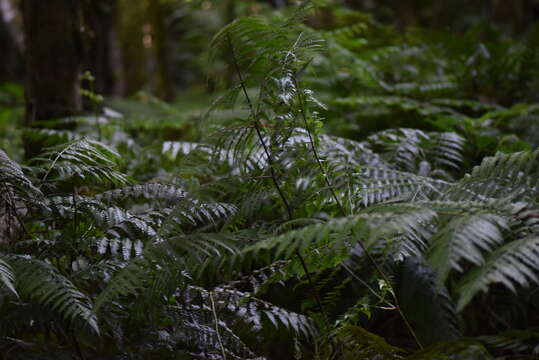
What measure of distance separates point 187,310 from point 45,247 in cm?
47

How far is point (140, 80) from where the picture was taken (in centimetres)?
898

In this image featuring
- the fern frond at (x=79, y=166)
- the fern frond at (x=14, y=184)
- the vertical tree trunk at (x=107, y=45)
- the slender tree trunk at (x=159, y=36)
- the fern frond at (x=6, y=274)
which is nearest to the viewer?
the fern frond at (x=6, y=274)

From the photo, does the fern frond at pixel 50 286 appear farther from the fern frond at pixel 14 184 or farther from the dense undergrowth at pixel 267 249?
the fern frond at pixel 14 184

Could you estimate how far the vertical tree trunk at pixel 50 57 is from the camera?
2.51 metres

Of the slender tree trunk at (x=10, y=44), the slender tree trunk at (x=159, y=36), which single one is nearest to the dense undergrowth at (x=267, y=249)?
the slender tree trunk at (x=159, y=36)

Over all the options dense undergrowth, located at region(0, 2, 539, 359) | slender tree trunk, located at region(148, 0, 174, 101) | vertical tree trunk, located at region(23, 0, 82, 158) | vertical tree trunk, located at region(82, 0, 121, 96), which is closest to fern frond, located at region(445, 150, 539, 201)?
dense undergrowth, located at region(0, 2, 539, 359)

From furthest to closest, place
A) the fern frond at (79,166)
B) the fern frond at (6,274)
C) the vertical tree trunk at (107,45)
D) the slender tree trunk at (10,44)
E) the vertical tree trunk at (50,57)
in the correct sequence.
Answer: the slender tree trunk at (10,44) → the vertical tree trunk at (107,45) → the vertical tree trunk at (50,57) → the fern frond at (79,166) → the fern frond at (6,274)

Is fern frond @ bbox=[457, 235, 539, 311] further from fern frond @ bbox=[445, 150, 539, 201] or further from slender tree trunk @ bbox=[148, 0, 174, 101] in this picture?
slender tree trunk @ bbox=[148, 0, 174, 101]

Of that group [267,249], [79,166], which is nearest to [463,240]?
[267,249]

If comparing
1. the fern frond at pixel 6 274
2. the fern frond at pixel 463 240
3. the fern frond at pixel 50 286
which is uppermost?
the fern frond at pixel 463 240

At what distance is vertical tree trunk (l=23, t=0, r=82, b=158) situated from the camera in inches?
99.0

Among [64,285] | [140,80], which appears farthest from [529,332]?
[140,80]

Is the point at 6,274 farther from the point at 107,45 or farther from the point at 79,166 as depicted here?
the point at 107,45

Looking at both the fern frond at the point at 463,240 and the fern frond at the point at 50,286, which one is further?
the fern frond at the point at 50,286
